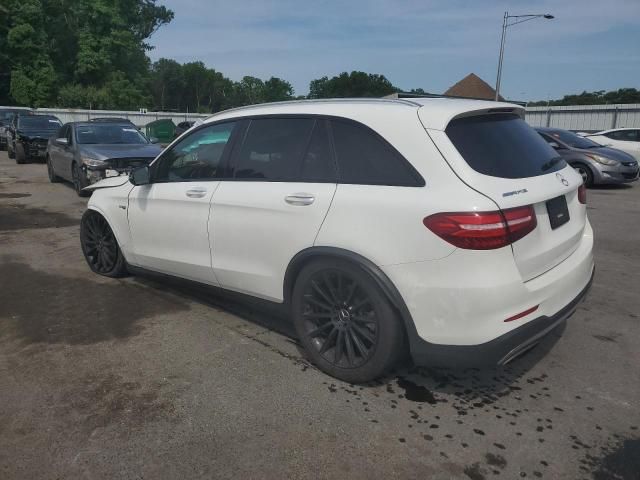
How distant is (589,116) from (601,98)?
59.4 m

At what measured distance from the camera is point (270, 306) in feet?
12.3

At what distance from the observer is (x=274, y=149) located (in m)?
3.73

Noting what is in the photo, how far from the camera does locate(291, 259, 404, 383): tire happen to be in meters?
3.06

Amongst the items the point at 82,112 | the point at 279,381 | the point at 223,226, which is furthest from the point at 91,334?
the point at 82,112

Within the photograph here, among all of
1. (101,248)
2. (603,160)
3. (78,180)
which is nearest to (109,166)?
(78,180)

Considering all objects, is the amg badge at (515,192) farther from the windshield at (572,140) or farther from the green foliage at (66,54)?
the green foliage at (66,54)

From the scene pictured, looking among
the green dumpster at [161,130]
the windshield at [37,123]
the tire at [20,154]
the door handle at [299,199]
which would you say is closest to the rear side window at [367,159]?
the door handle at [299,199]

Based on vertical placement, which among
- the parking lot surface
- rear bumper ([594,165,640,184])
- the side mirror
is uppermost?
the side mirror

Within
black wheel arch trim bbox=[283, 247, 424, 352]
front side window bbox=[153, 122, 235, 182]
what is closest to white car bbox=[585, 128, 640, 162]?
front side window bbox=[153, 122, 235, 182]

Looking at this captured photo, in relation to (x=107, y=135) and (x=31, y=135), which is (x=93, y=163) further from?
(x=31, y=135)

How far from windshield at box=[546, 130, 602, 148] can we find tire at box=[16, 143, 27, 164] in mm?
16498

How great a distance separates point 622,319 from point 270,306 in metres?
2.95

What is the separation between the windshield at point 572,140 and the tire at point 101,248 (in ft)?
38.0

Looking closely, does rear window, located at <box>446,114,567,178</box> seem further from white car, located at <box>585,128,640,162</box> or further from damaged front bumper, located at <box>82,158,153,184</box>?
white car, located at <box>585,128,640,162</box>
